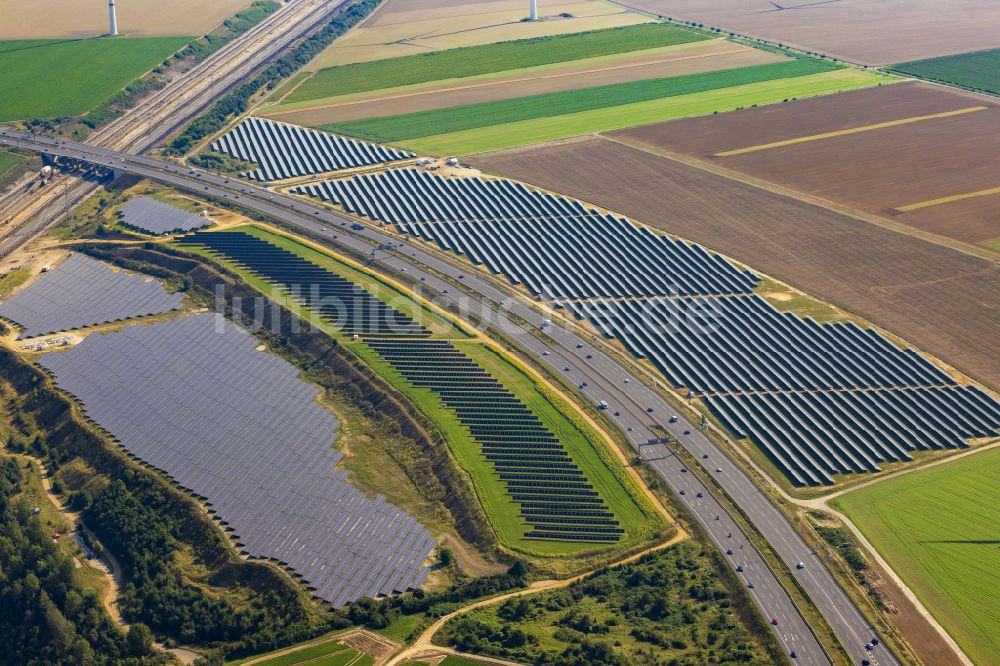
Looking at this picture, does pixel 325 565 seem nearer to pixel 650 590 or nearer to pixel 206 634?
pixel 206 634

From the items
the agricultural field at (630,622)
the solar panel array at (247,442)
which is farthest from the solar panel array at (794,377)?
the solar panel array at (247,442)

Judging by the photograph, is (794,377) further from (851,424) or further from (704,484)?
(704,484)

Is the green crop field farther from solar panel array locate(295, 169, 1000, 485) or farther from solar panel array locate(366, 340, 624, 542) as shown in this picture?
solar panel array locate(366, 340, 624, 542)

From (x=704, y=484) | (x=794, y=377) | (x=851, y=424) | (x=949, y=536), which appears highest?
(x=794, y=377)

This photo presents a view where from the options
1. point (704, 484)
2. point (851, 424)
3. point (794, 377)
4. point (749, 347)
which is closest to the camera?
point (704, 484)

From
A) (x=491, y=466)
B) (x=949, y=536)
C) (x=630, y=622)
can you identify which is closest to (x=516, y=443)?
(x=491, y=466)

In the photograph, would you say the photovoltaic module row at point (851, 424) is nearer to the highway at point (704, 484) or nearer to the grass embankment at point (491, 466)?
the highway at point (704, 484)

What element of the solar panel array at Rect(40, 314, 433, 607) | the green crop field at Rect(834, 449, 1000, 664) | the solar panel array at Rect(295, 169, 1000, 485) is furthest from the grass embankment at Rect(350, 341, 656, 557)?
the green crop field at Rect(834, 449, 1000, 664)
